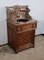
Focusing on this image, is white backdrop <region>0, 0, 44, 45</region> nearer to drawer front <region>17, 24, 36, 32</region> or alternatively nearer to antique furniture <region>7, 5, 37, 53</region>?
antique furniture <region>7, 5, 37, 53</region>

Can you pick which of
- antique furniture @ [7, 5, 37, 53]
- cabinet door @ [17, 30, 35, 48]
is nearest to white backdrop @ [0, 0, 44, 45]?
antique furniture @ [7, 5, 37, 53]

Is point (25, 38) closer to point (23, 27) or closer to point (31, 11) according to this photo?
point (23, 27)

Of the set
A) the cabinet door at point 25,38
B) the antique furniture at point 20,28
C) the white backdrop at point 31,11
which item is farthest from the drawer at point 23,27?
the white backdrop at point 31,11

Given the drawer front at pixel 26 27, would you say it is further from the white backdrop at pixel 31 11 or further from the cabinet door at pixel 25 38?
the white backdrop at pixel 31 11

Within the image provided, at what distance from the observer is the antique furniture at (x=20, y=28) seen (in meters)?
2.68

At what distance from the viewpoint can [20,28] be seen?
2641mm

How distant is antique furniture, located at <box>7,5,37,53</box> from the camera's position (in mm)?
2683

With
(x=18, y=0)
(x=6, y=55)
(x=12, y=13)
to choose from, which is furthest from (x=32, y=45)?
(x=18, y=0)

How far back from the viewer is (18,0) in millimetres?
3094

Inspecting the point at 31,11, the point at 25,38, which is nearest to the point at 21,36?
the point at 25,38

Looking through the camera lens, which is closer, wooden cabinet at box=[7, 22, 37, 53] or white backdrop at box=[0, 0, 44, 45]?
wooden cabinet at box=[7, 22, 37, 53]

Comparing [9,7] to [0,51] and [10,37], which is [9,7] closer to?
[10,37]

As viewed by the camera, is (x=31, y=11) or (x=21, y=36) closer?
(x=21, y=36)

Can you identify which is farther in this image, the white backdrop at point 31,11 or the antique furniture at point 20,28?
the white backdrop at point 31,11
